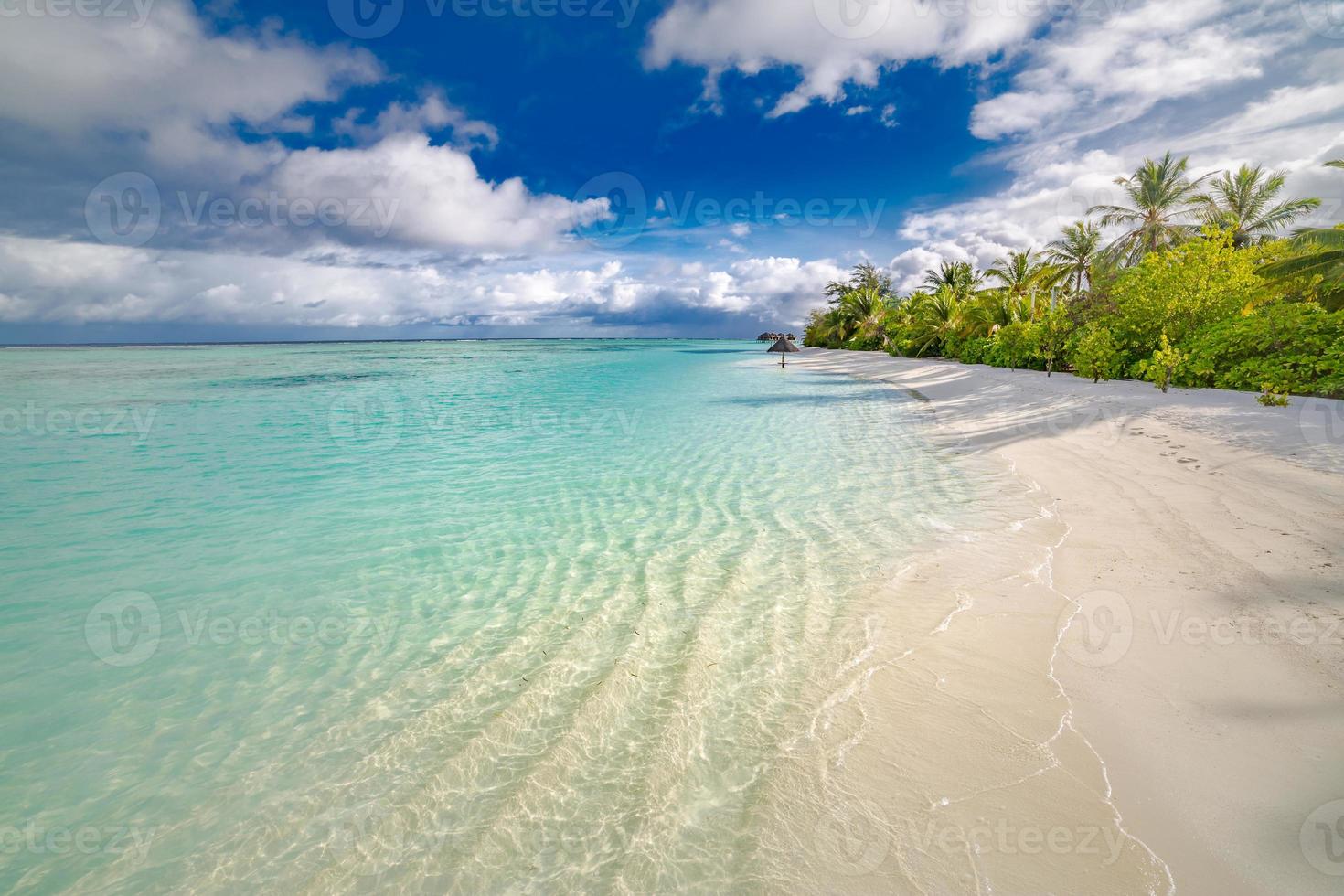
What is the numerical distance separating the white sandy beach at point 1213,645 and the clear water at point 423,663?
145cm

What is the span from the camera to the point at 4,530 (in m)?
8.12

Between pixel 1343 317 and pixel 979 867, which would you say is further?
pixel 1343 317

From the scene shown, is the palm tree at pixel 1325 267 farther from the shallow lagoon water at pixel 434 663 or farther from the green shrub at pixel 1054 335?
the shallow lagoon water at pixel 434 663

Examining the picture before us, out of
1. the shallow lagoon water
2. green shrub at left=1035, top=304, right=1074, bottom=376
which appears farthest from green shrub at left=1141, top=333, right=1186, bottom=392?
the shallow lagoon water

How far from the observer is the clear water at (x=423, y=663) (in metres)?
2.80

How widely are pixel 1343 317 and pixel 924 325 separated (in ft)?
101

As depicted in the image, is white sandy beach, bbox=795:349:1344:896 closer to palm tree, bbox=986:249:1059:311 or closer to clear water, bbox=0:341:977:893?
clear water, bbox=0:341:977:893

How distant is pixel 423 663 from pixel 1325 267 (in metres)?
22.3

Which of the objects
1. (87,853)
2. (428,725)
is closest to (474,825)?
(428,725)

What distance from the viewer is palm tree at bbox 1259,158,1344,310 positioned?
45.3 feet

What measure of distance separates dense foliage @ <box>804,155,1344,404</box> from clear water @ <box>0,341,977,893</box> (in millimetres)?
9185

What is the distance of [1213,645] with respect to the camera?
4.08 meters

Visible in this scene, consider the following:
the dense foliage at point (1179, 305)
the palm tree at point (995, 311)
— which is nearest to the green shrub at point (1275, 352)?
the dense foliage at point (1179, 305)

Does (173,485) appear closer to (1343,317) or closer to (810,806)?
(810,806)
